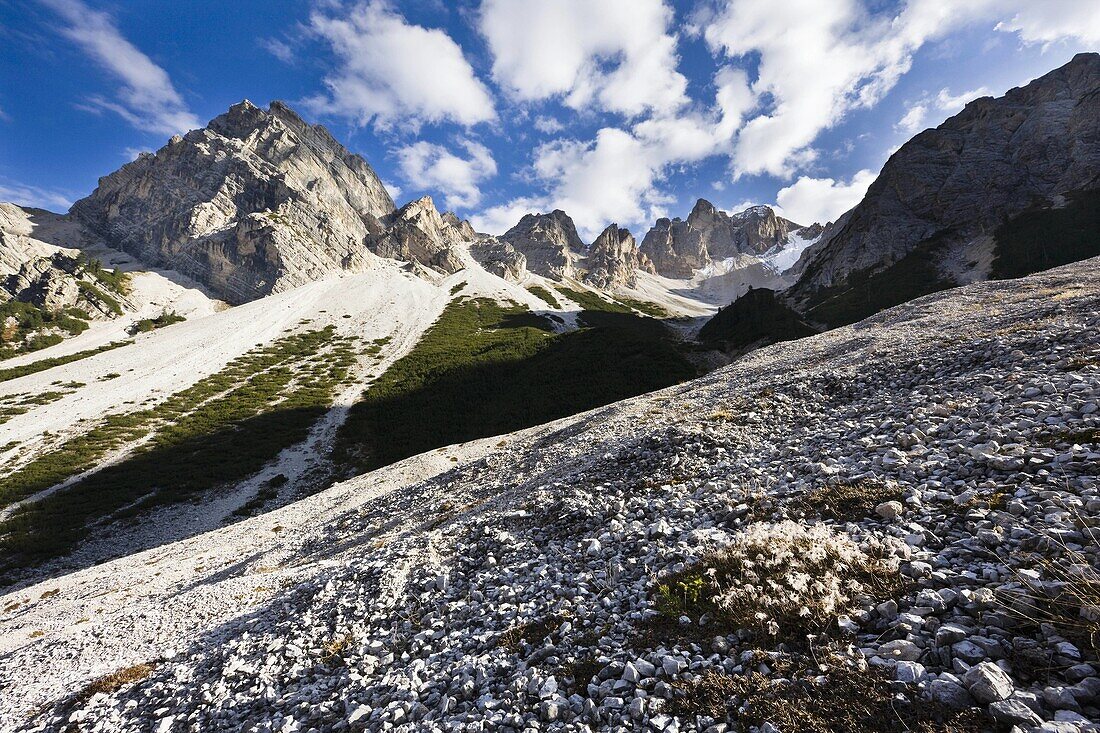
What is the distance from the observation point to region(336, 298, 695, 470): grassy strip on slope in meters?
44.8

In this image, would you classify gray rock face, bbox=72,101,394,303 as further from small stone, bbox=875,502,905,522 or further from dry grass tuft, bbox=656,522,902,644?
small stone, bbox=875,502,905,522

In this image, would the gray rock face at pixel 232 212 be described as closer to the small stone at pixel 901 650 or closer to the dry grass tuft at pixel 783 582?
the dry grass tuft at pixel 783 582

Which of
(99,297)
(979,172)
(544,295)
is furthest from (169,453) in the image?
(979,172)

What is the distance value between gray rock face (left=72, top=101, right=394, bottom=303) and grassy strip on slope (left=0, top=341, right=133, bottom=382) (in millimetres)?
65223

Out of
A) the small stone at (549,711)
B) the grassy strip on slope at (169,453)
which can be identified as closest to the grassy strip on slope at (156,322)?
the grassy strip on slope at (169,453)

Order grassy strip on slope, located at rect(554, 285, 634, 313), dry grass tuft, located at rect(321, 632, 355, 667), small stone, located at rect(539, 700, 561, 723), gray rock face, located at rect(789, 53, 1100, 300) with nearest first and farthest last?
1. small stone, located at rect(539, 700, 561, 723)
2. dry grass tuft, located at rect(321, 632, 355, 667)
3. gray rock face, located at rect(789, 53, 1100, 300)
4. grassy strip on slope, located at rect(554, 285, 634, 313)

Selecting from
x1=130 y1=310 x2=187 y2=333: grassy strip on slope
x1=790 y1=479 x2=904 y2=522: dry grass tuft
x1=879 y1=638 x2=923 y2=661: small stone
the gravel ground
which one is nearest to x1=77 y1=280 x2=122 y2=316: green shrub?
x1=130 y1=310 x2=187 y2=333: grassy strip on slope

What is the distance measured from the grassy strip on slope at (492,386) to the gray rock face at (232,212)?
10508cm

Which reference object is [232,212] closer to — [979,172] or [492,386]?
[492,386]

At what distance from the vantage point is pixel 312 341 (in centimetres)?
8338

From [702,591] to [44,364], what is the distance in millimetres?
103967

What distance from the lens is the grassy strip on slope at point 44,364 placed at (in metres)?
60.9

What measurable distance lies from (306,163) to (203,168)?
4151cm

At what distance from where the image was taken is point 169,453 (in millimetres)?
39594
